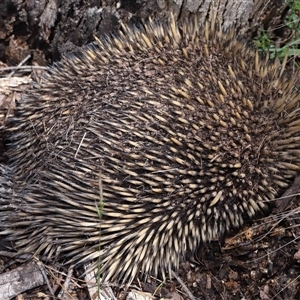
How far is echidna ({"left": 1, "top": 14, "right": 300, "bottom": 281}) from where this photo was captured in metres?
2.69

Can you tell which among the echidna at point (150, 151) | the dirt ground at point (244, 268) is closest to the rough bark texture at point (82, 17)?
the echidna at point (150, 151)

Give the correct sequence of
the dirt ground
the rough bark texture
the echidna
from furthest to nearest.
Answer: the rough bark texture, the dirt ground, the echidna

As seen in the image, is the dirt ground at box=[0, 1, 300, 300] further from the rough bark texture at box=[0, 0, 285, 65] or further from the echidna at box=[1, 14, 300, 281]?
the rough bark texture at box=[0, 0, 285, 65]

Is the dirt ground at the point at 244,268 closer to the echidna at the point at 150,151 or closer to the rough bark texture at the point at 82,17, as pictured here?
the echidna at the point at 150,151

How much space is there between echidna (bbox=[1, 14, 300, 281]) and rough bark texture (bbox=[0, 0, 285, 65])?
0.41 m

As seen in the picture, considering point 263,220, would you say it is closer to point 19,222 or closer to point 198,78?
point 198,78

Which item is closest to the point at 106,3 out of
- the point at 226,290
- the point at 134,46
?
the point at 134,46

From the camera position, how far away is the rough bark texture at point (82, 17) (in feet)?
11.2

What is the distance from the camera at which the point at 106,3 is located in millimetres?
3404

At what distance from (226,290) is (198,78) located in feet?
3.72

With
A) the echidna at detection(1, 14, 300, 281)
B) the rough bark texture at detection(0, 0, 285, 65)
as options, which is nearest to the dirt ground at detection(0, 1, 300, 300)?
the echidna at detection(1, 14, 300, 281)

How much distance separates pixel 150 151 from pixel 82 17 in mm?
1227

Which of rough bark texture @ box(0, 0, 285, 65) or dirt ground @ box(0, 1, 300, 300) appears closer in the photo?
dirt ground @ box(0, 1, 300, 300)

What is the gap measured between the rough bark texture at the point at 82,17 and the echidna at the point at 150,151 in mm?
413
